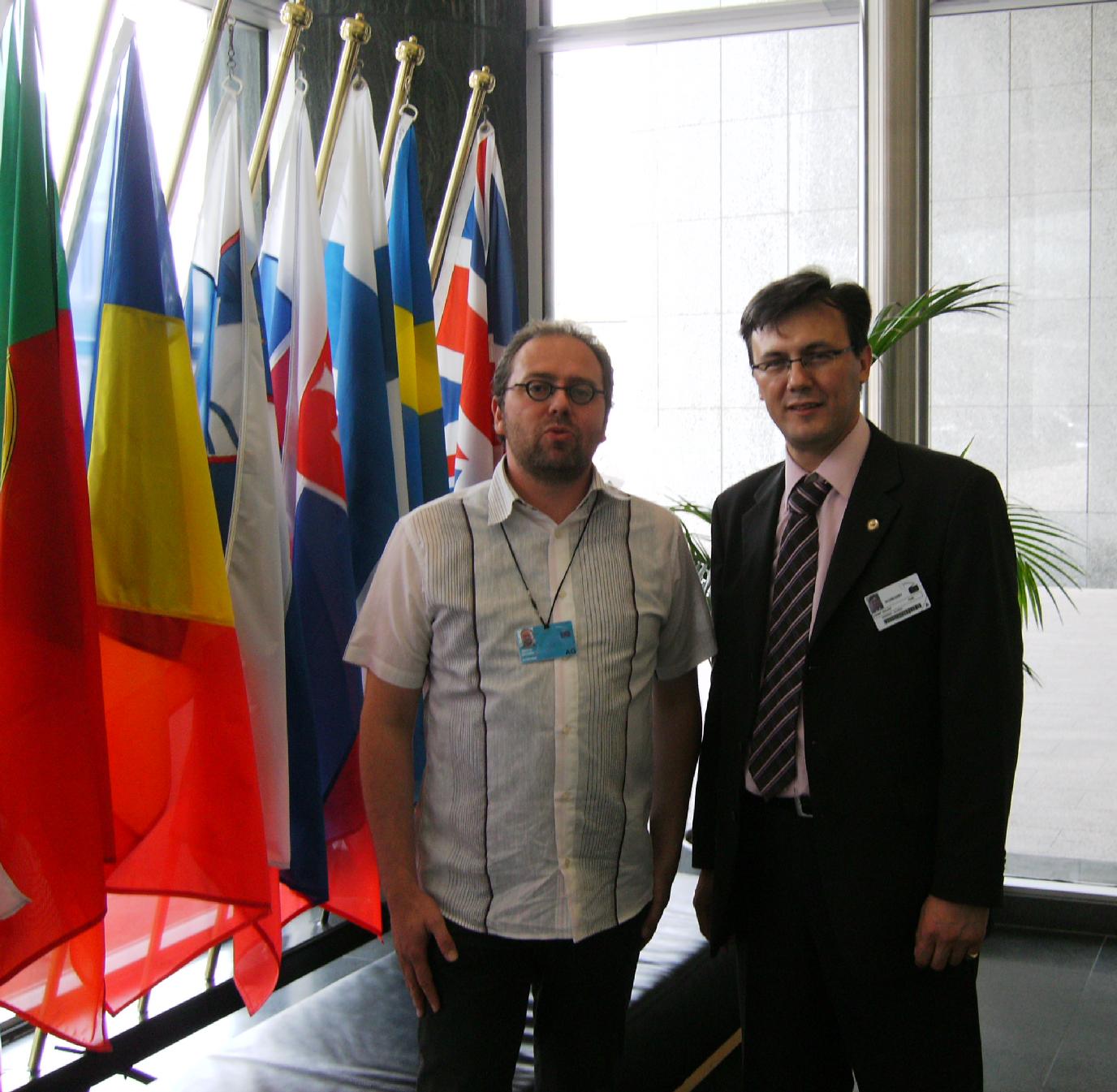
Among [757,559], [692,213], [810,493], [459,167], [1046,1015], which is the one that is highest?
[692,213]

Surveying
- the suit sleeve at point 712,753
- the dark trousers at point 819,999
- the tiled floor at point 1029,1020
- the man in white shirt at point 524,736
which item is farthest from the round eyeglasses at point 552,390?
the tiled floor at point 1029,1020

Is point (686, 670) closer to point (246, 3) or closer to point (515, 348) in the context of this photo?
point (515, 348)

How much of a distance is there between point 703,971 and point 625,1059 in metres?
0.42

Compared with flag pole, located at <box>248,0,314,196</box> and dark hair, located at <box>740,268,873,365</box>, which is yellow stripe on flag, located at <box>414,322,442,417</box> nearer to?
flag pole, located at <box>248,0,314,196</box>

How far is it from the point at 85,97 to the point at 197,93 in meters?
0.26

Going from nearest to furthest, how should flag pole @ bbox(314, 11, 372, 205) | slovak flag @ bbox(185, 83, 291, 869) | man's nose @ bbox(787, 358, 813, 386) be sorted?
1. man's nose @ bbox(787, 358, 813, 386)
2. slovak flag @ bbox(185, 83, 291, 869)
3. flag pole @ bbox(314, 11, 372, 205)

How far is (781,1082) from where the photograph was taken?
74.1 inches

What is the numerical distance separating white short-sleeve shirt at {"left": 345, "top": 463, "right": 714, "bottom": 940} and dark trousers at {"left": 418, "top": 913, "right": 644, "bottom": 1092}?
0.04 metres

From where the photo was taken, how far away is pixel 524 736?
1697 millimetres

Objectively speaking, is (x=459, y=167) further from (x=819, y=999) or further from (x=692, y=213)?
(x=819, y=999)

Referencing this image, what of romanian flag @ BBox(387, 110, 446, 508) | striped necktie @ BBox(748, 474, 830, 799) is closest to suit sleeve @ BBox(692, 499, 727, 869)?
striped necktie @ BBox(748, 474, 830, 799)

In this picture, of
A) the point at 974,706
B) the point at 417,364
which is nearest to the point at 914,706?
the point at 974,706

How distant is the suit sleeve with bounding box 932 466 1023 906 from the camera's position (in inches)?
65.5

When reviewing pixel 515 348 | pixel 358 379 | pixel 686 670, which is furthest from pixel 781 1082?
pixel 358 379
